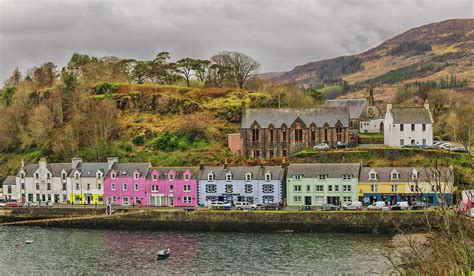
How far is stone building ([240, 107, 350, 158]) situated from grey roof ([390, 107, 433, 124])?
21.2 ft

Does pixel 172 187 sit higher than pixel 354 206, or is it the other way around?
pixel 172 187

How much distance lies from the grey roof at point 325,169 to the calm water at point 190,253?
1119 cm

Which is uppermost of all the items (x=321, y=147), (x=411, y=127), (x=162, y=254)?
(x=411, y=127)

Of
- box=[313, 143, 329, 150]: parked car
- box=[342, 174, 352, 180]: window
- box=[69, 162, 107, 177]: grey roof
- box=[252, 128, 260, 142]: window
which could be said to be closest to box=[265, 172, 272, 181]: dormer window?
box=[342, 174, 352, 180]: window

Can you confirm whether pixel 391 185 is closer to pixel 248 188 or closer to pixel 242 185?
pixel 248 188

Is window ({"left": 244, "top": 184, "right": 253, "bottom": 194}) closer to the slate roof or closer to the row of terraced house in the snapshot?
the row of terraced house

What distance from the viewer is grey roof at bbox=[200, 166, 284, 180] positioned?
238 ft

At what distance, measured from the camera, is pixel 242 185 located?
73.1 m

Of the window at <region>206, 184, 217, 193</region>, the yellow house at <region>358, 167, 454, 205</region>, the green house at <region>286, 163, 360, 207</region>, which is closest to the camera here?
the yellow house at <region>358, 167, 454, 205</region>

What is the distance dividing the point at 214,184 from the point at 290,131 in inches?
655

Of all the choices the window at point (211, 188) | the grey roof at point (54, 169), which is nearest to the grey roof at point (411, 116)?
the window at point (211, 188)

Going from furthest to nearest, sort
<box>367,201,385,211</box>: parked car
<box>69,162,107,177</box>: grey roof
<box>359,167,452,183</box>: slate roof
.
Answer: <box>69,162,107,177</box>: grey roof
<box>359,167,452,183</box>: slate roof
<box>367,201,385,211</box>: parked car

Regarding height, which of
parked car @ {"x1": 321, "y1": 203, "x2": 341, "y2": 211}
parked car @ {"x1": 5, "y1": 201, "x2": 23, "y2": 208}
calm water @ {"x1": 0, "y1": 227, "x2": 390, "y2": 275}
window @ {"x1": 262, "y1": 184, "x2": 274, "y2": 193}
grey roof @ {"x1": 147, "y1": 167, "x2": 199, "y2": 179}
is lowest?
calm water @ {"x1": 0, "y1": 227, "x2": 390, "y2": 275}

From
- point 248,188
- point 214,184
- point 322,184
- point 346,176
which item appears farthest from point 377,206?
point 214,184
